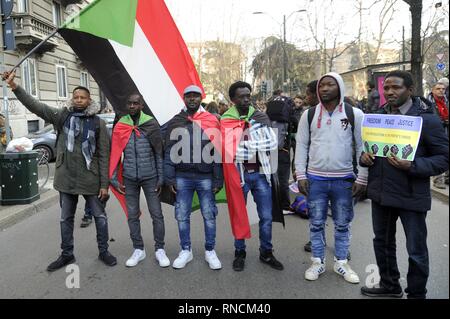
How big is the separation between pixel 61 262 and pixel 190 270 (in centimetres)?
147

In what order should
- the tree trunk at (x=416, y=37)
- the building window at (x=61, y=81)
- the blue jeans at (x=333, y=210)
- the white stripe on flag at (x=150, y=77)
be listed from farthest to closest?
the building window at (x=61, y=81)
the tree trunk at (x=416, y=37)
the white stripe on flag at (x=150, y=77)
the blue jeans at (x=333, y=210)

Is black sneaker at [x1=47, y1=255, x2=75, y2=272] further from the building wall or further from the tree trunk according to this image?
the building wall

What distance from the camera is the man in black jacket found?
316cm

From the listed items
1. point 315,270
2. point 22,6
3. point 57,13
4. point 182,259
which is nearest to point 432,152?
point 315,270

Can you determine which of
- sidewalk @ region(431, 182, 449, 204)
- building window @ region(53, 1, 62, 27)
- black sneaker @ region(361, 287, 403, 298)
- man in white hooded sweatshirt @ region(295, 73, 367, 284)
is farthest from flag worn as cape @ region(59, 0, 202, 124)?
building window @ region(53, 1, 62, 27)

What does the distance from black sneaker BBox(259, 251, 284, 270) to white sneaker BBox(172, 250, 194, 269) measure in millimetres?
824

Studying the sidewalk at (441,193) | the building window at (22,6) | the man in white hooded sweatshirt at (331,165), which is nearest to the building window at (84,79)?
the building window at (22,6)

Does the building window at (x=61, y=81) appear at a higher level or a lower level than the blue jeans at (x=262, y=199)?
higher

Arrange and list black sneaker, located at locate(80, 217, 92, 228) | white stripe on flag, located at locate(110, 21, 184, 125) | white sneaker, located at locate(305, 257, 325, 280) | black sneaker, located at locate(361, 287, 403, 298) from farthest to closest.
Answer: black sneaker, located at locate(80, 217, 92, 228) < white stripe on flag, located at locate(110, 21, 184, 125) < white sneaker, located at locate(305, 257, 325, 280) < black sneaker, located at locate(361, 287, 403, 298)

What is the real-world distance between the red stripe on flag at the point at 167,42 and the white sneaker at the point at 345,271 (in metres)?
2.74

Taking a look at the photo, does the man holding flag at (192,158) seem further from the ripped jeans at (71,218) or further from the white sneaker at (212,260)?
the ripped jeans at (71,218)

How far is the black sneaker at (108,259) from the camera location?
4527 millimetres
